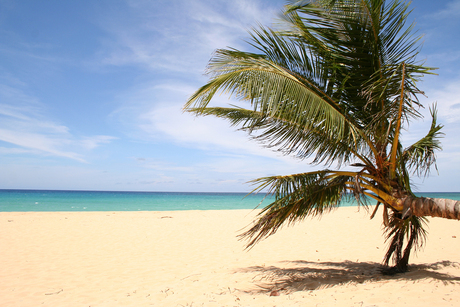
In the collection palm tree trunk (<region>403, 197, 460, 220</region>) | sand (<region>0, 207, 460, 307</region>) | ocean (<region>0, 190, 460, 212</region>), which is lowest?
ocean (<region>0, 190, 460, 212</region>)

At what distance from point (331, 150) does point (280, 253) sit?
3.73 meters

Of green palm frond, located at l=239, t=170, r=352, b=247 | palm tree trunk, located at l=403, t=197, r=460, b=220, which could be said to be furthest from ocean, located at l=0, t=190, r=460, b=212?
palm tree trunk, located at l=403, t=197, r=460, b=220

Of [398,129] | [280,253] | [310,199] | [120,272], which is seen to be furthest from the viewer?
[280,253]

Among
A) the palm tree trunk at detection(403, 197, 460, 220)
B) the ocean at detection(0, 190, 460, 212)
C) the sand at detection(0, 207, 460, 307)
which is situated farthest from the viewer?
the ocean at detection(0, 190, 460, 212)

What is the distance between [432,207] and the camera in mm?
3783

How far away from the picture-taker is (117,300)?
4.20 meters

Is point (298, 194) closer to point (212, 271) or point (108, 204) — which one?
point (212, 271)

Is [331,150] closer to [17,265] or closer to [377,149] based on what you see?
[377,149]

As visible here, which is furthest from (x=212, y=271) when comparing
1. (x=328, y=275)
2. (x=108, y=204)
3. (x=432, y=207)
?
(x=108, y=204)

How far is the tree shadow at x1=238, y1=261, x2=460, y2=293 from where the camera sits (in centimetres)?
449

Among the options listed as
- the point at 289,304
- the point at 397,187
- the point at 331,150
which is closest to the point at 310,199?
the point at 331,150

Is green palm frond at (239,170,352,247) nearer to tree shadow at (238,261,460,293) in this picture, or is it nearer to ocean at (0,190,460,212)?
tree shadow at (238,261,460,293)

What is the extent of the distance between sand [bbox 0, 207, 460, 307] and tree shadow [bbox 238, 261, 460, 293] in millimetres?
17

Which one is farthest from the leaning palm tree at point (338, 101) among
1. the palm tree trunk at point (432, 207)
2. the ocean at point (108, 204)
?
the ocean at point (108, 204)
